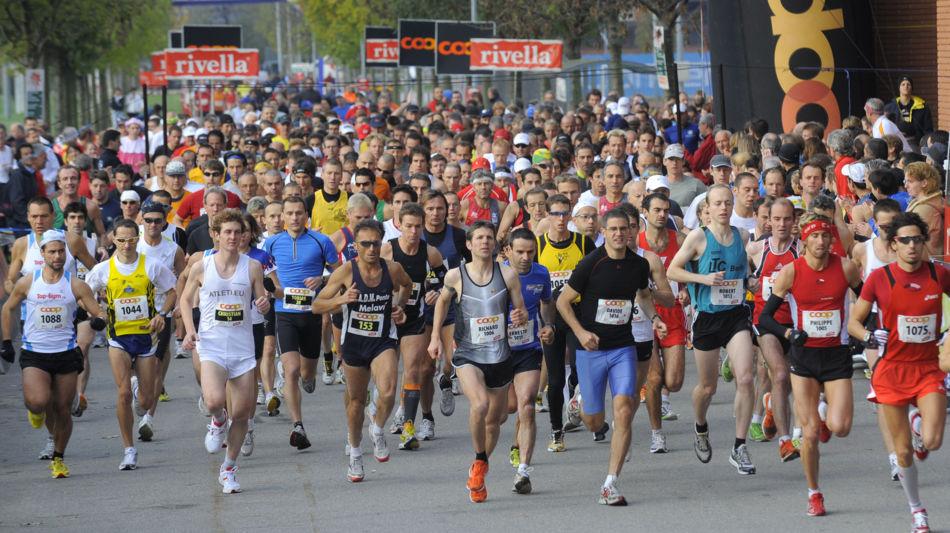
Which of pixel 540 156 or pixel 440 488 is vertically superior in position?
pixel 540 156

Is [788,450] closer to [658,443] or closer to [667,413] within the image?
[658,443]

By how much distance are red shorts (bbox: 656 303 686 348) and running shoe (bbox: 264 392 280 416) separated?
3433mm

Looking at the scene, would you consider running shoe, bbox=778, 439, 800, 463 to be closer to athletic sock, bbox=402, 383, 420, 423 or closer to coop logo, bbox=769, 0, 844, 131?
athletic sock, bbox=402, 383, 420, 423

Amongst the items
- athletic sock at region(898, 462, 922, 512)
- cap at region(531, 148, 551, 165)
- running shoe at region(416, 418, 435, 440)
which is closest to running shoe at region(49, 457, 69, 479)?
running shoe at region(416, 418, 435, 440)

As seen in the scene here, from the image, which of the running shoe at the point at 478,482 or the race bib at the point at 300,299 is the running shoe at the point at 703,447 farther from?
the race bib at the point at 300,299

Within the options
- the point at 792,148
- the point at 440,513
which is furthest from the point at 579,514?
the point at 792,148

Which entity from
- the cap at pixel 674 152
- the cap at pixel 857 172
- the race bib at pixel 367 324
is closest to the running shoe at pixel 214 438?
the race bib at pixel 367 324

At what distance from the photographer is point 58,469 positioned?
35.5 feet

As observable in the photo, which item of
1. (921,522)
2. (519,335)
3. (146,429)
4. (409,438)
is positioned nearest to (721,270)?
(519,335)

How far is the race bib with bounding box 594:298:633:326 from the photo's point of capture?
9.74 m

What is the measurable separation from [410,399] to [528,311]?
157 cm

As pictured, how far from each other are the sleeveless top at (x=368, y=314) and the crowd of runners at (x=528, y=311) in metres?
0.01

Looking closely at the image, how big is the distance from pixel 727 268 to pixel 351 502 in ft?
9.54

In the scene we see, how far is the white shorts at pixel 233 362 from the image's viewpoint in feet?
33.2
